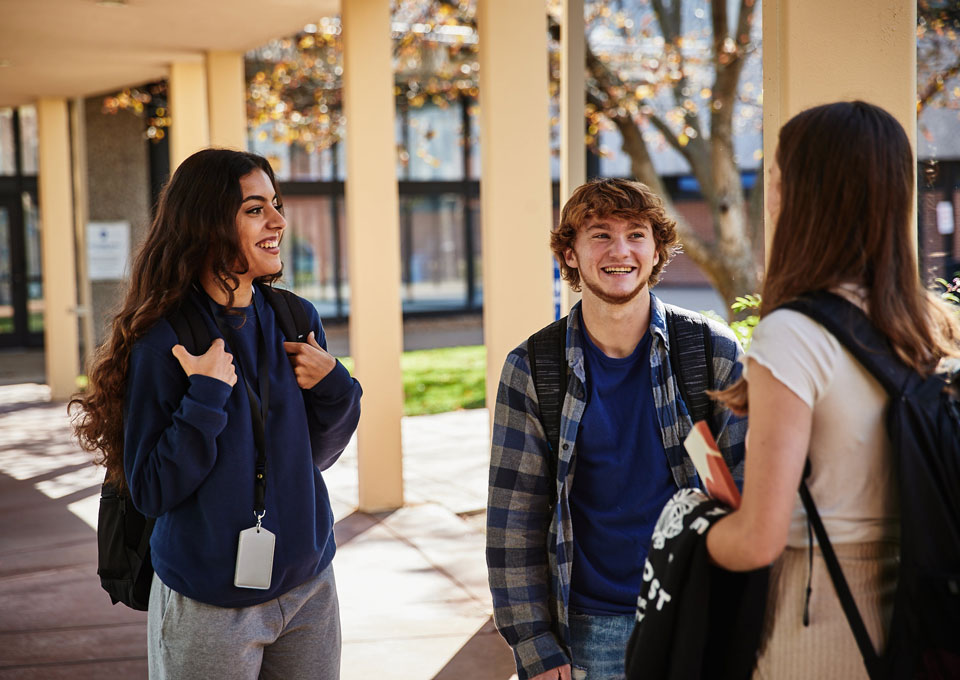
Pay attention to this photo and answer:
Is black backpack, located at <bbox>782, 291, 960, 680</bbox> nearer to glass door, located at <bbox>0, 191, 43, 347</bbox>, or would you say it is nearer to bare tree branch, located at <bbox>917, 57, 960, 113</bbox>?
bare tree branch, located at <bbox>917, 57, 960, 113</bbox>

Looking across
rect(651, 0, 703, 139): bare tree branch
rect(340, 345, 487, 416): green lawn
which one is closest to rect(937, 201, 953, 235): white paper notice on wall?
rect(340, 345, 487, 416): green lawn

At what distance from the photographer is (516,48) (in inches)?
219

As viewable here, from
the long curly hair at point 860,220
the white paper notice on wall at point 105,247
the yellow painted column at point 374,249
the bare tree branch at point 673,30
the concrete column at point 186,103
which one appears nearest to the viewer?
the long curly hair at point 860,220

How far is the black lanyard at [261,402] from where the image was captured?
2.34 meters

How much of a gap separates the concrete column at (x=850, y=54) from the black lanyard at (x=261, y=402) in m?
1.33

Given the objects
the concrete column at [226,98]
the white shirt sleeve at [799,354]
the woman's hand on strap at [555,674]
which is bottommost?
the woman's hand on strap at [555,674]

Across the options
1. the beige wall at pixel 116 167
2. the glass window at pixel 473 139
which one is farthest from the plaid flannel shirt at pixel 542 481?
the glass window at pixel 473 139

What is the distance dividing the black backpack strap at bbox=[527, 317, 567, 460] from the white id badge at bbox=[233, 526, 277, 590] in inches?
27.4

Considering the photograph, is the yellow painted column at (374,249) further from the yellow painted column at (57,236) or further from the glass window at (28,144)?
the glass window at (28,144)

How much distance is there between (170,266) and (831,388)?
60.3 inches

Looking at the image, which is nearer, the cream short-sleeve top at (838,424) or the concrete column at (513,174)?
the cream short-sleeve top at (838,424)

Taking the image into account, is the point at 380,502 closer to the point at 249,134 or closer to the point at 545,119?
the point at 545,119

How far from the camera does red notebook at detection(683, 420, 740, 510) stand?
1.80m

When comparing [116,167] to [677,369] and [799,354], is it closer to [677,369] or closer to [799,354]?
[677,369]
